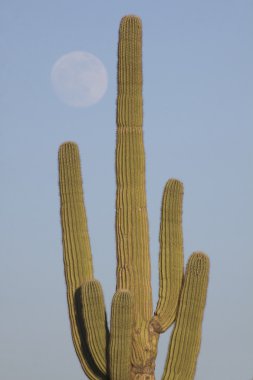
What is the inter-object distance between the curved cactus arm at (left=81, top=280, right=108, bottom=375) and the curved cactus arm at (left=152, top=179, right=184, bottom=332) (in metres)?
0.78

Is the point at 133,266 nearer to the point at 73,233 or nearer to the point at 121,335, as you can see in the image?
the point at 73,233

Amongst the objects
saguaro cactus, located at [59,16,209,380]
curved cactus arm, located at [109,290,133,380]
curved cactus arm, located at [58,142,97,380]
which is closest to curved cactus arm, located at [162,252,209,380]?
saguaro cactus, located at [59,16,209,380]

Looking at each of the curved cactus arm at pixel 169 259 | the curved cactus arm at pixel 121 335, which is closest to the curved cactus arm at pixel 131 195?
the curved cactus arm at pixel 169 259

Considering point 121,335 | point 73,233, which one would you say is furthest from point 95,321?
point 73,233

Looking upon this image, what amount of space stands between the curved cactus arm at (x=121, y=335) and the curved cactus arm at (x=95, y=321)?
35 cm

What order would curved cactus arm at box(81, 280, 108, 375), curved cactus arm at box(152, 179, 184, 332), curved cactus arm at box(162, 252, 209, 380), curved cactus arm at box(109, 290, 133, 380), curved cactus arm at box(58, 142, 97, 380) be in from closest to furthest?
curved cactus arm at box(109, 290, 133, 380) → curved cactus arm at box(81, 280, 108, 375) → curved cactus arm at box(162, 252, 209, 380) → curved cactus arm at box(152, 179, 184, 332) → curved cactus arm at box(58, 142, 97, 380)

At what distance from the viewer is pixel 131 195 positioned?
13.7 m

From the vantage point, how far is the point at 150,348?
13.7 m

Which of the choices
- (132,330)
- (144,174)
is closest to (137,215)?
(144,174)

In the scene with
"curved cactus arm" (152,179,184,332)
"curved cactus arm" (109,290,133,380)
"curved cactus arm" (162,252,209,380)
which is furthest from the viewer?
"curved cactus arm" (152,179,184,332)

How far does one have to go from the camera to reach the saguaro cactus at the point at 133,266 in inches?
525

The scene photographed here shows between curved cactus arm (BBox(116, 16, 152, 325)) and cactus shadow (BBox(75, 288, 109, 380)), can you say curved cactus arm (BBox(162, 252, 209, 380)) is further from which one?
cactus shadow (BBox(75, 288, 109, 380))

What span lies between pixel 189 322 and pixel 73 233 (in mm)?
2055

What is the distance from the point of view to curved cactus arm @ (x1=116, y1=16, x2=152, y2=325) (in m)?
13.6
